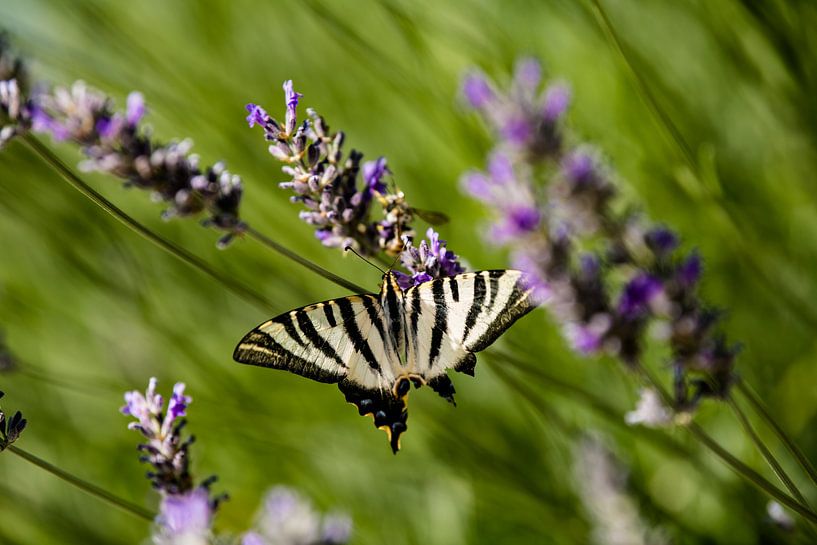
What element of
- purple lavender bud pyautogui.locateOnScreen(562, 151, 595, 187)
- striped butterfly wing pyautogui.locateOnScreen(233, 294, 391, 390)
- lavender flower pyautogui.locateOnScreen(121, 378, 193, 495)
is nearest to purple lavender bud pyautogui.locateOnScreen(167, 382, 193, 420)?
lavender flower pyautogui.locateOnScreen(121, 378, 193, 495)

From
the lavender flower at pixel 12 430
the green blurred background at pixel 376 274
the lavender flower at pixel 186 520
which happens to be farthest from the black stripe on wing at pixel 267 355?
the green blurred background at pixel 376 274

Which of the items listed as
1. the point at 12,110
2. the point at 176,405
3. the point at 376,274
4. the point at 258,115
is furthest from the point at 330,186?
the point at 376,274

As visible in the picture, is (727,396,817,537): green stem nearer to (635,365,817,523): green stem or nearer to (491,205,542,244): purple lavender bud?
(635,365,817,523): green stem

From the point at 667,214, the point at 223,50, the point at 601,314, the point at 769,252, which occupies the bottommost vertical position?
the point at 601,314

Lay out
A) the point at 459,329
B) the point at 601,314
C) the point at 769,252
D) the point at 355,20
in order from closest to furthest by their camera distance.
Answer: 1. the point at 601,314
2. the point at 459,329
3. the point at 769,252
4. the point at 355,20

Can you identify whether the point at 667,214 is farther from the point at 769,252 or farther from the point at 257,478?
the point at 257,478

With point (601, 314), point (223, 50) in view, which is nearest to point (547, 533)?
point (601, 314)

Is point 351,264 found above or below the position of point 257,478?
above
